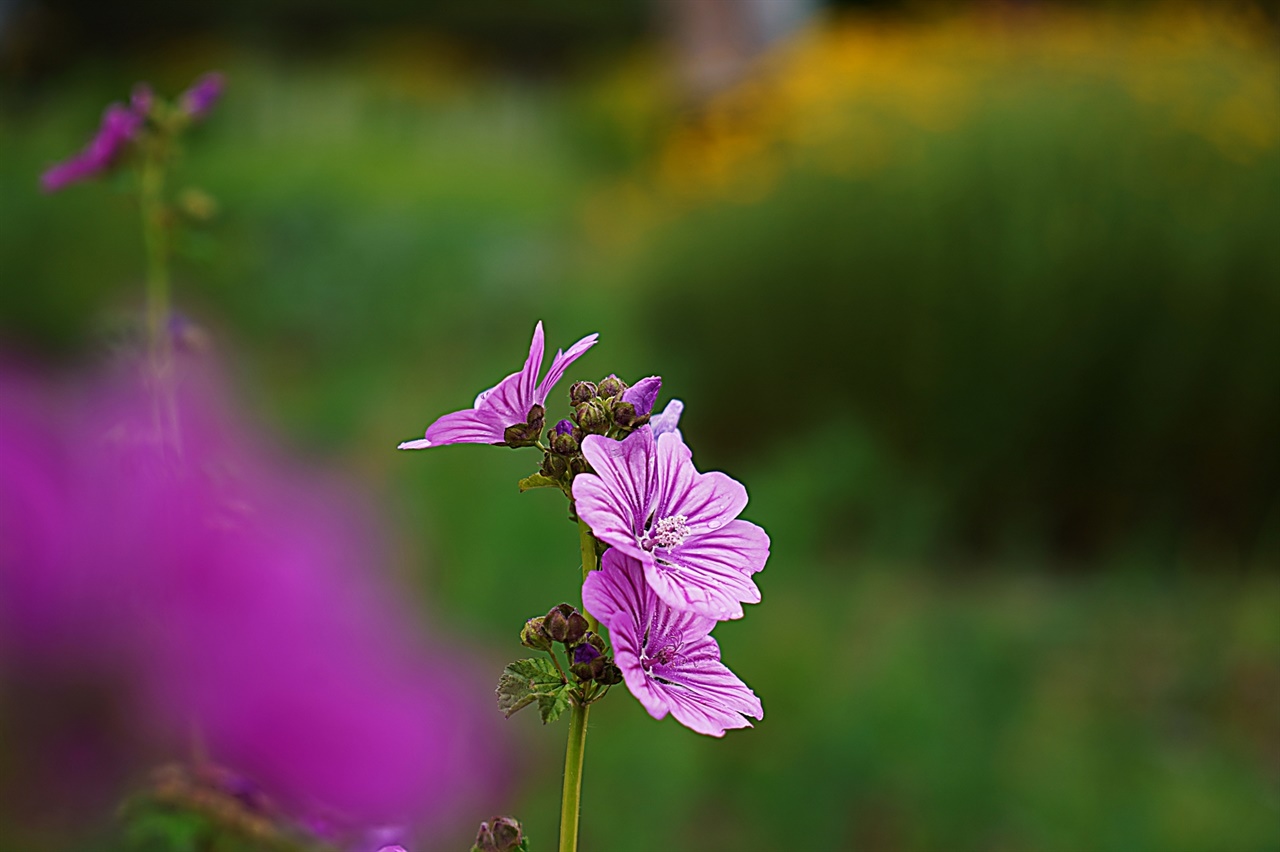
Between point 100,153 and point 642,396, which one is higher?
point 100,153

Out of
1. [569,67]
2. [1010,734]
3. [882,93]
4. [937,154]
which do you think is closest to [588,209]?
[882,93]

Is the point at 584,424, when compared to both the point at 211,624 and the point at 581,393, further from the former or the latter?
the point at 211,624

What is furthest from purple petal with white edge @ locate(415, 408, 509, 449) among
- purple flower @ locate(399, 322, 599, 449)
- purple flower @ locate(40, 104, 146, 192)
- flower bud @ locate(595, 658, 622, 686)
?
purple flower @ locate(40, 104, 146, 192)

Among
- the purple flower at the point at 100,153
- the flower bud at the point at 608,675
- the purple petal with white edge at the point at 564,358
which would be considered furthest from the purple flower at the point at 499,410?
the purple flower at the point at 100,153

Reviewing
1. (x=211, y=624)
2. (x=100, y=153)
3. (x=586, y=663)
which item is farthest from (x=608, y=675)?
(x=100, y=153)

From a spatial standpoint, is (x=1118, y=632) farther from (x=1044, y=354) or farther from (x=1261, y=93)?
(x=1261, y=93)

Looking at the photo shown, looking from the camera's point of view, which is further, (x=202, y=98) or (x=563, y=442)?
(x=202, y=98)

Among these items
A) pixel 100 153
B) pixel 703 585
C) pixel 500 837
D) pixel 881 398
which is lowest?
pixel 500 837
